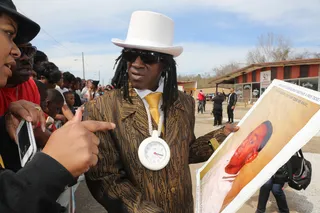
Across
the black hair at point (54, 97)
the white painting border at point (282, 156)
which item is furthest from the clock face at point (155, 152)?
the black hair at point (54, 97)

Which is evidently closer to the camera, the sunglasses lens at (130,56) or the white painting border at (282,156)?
the white painting border at (282,156)

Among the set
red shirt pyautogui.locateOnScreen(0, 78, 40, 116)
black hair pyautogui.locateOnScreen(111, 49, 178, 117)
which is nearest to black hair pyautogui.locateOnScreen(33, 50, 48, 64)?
red shirt pyautogui.locateOnScreen(0, 78, 40, 116)

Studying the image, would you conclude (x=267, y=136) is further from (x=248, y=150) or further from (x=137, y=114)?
(x=137, y=114)

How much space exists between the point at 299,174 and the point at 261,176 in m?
2.44

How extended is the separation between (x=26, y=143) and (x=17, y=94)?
1.37m

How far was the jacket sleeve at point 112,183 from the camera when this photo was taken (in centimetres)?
130

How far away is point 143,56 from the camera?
163 centimetres

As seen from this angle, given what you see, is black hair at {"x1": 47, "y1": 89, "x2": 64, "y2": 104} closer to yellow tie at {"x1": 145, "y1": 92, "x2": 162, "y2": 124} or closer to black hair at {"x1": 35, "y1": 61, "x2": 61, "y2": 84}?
black hair at {"x1": 35, "y1": 61, "x2": 61, "y2": 84}

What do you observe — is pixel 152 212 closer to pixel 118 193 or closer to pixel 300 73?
pixel 118 193

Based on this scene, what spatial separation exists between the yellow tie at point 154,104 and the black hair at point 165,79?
0.15 feet

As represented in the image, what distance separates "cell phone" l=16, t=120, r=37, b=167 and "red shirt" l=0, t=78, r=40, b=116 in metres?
0.93

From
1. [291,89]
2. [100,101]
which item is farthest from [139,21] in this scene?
[291,89]

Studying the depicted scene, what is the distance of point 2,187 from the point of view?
675 mm

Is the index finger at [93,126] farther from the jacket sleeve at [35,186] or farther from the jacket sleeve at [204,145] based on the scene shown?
the jacket sleeve at [204,145]
